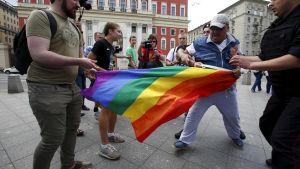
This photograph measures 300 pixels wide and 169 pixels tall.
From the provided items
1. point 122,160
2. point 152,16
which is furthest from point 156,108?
point 152,16

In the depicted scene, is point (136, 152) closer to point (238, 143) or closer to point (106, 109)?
point (106, 109)

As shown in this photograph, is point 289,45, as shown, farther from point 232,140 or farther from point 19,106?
point 19,106

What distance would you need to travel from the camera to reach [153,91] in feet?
8.01

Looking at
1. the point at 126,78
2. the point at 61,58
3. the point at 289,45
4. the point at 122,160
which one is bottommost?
the point at 122,160

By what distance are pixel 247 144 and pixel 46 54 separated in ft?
10.8

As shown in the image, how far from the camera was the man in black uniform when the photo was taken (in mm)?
1699

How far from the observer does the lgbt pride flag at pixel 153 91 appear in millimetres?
2223

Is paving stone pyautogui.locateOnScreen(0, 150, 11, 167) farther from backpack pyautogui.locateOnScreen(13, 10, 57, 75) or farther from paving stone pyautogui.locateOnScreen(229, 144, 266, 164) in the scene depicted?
paving stone pyautogui.locateOnScreen(229, 144, 266, 164)

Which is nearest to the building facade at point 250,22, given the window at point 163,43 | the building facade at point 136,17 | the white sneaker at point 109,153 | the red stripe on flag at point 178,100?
the building facade at point 136,17

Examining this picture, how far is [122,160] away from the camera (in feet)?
9.14

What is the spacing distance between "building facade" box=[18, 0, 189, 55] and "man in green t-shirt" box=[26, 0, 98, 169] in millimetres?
41954

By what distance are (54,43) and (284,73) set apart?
2.19m

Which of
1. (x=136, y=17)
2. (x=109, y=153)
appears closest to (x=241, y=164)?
(x=109, y=153)

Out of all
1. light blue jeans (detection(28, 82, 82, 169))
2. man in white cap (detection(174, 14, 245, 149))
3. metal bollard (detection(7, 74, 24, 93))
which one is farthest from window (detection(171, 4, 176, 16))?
light blue jeans (detection(28, 82, 82, 169))
